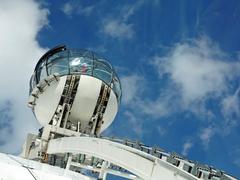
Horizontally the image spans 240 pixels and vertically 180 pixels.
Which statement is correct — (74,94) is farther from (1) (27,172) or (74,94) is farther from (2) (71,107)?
(1) (27,172)

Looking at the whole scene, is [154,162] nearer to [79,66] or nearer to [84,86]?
[84,86]

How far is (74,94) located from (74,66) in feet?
9.26

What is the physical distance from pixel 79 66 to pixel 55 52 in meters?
3.40

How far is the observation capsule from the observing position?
33375 mm

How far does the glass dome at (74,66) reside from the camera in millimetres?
35000

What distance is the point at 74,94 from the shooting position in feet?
109

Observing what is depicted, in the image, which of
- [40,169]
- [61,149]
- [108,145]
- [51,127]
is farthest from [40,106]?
[40,169]

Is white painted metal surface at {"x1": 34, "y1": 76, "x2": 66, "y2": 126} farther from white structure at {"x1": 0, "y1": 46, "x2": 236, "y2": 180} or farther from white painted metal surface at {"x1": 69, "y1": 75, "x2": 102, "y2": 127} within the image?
white painted metal surface at {"x1": 69, "y1": 75, "x2": 102, "y2": 127}

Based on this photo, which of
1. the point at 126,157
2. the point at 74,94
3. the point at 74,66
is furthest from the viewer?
the point at 74,66

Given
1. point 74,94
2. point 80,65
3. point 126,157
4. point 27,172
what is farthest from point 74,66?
point 27,172

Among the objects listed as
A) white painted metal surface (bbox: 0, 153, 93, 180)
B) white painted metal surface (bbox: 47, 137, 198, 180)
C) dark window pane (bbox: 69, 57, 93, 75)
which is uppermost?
dark window pane (bbox: 69, 57, 93, 75)

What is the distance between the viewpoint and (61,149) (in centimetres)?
2800

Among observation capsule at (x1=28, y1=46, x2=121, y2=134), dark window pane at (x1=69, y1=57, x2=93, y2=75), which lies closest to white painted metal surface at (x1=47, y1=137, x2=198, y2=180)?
observation capsule at (x1=28, y1=46, x2=121, y2=134)

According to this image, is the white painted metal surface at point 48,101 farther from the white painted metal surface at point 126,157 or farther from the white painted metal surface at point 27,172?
the white painted metal surface at point 27,172
